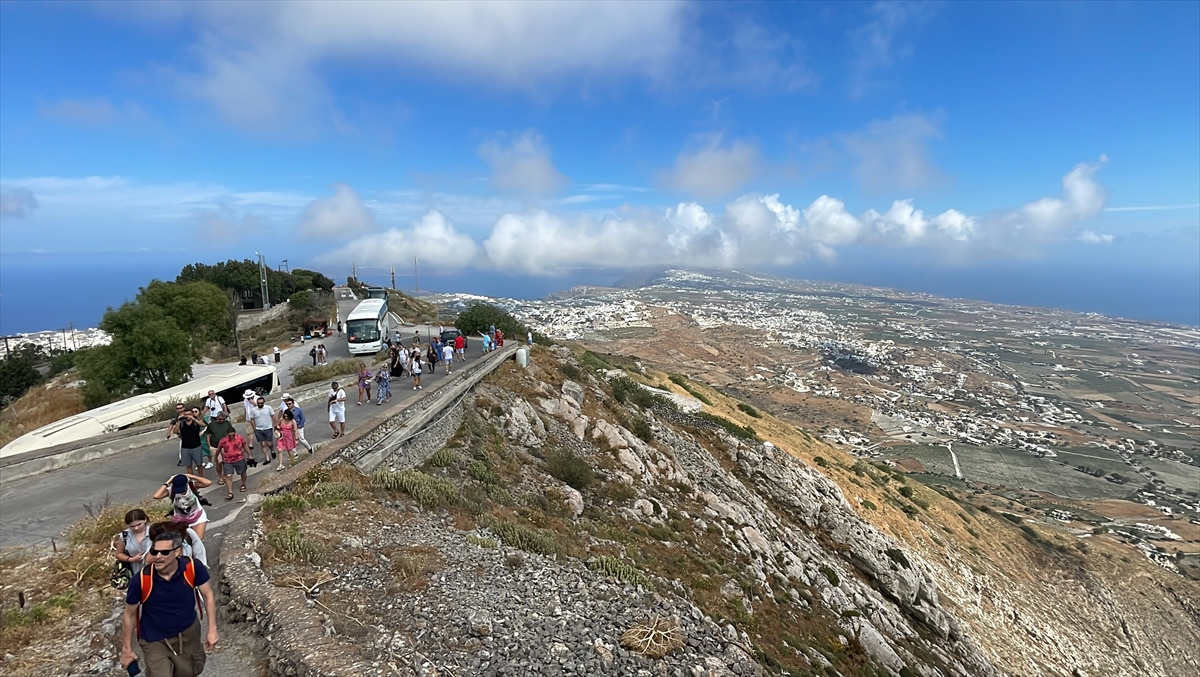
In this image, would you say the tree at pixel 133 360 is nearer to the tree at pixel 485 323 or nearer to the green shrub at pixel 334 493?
the tree at pixel 485 323

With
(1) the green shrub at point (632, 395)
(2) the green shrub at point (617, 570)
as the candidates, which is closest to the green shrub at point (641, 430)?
(1) the green shrub at point (632, 395)

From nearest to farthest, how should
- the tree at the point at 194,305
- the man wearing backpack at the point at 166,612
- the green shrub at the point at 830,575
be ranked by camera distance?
the man wearing backpack at the point at 166,612 < the green shrub at the point at 830,575 < the tree at the point at 194,305

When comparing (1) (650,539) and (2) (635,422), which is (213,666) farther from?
(2) (635,422)

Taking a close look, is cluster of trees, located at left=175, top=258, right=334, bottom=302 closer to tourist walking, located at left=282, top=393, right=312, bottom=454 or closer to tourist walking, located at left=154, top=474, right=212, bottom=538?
tourist walking, located at left=282, top=393, right=312, bottom=454

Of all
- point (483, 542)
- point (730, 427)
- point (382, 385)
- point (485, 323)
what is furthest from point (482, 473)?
point (485, 323)

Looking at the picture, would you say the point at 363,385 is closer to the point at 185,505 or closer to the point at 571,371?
the point at 185,505

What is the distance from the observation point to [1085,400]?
Result: 91.5 metres

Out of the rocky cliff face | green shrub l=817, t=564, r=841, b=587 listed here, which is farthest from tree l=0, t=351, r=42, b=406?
green shrub l=817, t=564, r=841, b=587

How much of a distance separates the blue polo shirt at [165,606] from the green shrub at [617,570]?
557cm

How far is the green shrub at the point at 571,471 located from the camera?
1406 cm

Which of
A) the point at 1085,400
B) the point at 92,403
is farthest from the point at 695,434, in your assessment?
the point at 1085,400

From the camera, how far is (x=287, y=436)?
9.66 metres

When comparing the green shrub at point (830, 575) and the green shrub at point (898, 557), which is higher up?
the green shrub at point (830, 575)

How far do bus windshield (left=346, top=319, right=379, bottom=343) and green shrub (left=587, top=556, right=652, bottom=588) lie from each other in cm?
1988
